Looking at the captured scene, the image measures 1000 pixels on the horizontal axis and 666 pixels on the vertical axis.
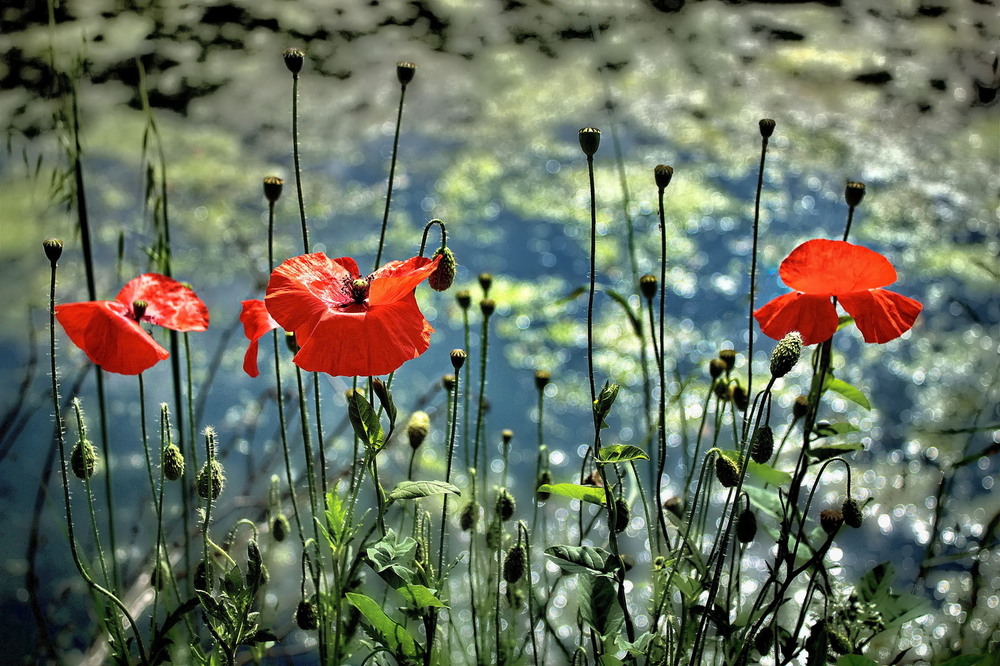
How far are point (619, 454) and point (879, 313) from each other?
27cm

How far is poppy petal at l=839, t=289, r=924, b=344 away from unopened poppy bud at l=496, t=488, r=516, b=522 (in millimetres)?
360

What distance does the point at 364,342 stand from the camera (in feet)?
2.42

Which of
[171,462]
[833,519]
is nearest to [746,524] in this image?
[833,519]

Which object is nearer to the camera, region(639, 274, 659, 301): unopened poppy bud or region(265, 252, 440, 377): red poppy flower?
region(265, 252, 440, 377): red poppy flower

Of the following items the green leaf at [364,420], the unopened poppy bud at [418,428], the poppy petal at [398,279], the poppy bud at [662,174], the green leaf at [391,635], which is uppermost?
the poppy bud at [662,174]

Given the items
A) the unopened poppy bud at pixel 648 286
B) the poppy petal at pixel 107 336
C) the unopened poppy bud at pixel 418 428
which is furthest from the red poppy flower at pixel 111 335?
the unopened poppy bud at pixel 648 286

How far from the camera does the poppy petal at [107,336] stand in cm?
83

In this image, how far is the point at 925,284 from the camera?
2.64 meters

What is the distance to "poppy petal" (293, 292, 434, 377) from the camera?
0.72m

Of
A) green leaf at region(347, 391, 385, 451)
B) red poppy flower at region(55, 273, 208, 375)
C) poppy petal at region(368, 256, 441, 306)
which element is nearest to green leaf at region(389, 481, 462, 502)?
green leaf at region(347, 391, 385, 451)

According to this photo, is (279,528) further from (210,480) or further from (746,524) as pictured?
(746,524)

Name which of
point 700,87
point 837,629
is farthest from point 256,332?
point 700,87

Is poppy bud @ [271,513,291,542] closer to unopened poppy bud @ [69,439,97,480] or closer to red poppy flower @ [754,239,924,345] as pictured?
unopened poppy bud @ [69,439,97,480]

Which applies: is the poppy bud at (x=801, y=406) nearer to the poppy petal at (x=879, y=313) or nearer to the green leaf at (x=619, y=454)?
the poppy petal at (x=879, y=313)
